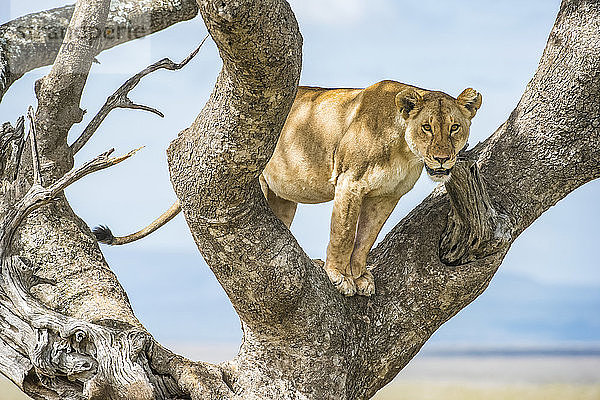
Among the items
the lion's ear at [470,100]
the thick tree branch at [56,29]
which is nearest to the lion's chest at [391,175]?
the lion's ear at [470,100]

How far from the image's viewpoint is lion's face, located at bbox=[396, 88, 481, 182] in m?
2.15

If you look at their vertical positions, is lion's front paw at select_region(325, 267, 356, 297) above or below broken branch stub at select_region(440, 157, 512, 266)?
below

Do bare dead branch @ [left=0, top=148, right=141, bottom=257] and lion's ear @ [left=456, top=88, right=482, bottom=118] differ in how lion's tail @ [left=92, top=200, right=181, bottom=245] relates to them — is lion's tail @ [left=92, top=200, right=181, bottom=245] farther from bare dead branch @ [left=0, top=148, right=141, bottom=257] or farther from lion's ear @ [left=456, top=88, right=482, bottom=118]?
lion's ear @ [left=456, top=88, right=482, bottom=118]

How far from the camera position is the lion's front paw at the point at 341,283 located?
2.38m

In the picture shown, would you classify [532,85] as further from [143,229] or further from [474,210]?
[143,229]

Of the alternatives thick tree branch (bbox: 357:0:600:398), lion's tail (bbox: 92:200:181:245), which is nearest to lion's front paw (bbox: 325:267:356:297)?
thick tree branch (bbox: 357:0:600:398)

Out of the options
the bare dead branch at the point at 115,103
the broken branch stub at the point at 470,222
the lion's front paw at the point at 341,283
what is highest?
the bare dead branch at the point at 115,103

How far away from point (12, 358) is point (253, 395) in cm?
71

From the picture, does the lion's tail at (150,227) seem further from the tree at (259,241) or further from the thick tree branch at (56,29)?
the thick tree branch at (56,29)

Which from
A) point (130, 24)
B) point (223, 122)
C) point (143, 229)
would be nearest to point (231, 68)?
point (223, 122)

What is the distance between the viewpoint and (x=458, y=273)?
→ 2436 millimetres

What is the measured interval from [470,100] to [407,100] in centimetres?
19

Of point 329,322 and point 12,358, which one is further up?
point 329,322

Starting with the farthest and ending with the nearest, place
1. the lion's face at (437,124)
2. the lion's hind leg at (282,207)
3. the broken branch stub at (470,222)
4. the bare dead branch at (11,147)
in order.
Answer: the lion's hind leg at (282,207)
the bare dead branch at (11,147)
the broken branch stub at (470,222)
the lion's face at (437,124)
